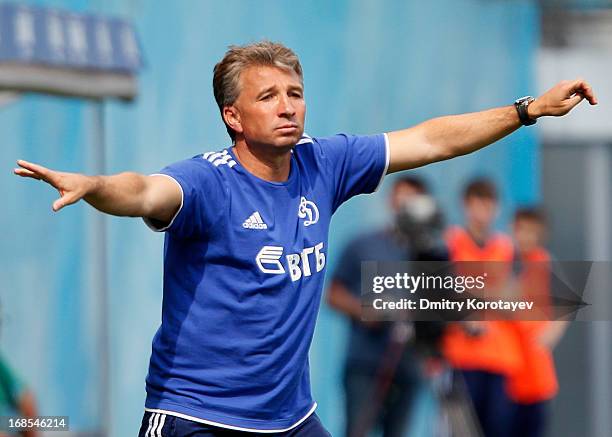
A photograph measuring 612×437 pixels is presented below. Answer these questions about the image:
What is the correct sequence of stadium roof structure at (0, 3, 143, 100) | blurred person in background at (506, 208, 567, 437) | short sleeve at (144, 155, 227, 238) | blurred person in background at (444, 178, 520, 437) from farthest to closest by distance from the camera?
blurred person in background at (506, 208, 567, 437), blurred person in background at (444, 178, 520, 437), stadium roof structure at (0, 3, 143, 100), short sleeve at (144, 155, 227, 238)

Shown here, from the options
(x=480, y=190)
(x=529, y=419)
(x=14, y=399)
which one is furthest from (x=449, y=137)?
(x=529, y=419)

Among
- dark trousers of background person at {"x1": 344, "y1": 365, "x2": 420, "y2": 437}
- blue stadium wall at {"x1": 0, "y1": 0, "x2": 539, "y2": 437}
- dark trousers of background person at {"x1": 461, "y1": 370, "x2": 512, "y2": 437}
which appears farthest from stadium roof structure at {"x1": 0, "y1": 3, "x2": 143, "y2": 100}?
dark trousers of background person at {"x1": 461, "y1": 370, "x2": 512, "y2": 437}

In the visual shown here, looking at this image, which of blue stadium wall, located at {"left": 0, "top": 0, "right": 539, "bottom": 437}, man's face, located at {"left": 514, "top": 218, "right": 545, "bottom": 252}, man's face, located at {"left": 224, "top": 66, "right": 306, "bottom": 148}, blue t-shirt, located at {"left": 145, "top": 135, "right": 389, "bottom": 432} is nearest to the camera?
blue t-shirt, located at {"left": 145, "top": 135, "right": 389, "bottom": 432}

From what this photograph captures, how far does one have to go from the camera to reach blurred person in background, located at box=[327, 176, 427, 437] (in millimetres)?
7035

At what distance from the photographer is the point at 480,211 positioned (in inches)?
299

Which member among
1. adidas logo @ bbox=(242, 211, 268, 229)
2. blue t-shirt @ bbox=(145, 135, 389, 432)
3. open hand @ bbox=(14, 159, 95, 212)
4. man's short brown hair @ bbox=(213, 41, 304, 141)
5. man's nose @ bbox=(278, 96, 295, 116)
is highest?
man's short brown hair @ bbox=(213, 41, 304, 141)

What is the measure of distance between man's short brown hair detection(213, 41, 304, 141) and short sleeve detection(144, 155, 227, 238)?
33cm

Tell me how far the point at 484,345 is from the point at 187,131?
2147mm

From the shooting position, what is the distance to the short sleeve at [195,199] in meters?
3.69

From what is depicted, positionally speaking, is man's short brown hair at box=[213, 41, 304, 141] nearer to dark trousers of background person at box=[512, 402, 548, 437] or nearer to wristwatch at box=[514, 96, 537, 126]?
wristwatch at box=[514, 96, 537, 126]

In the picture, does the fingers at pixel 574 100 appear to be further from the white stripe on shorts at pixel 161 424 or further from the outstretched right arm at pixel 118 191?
the white stripe on shorts at pixel 161 424

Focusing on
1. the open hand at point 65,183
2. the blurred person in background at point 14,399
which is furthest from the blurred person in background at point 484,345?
the open hand at point 65,183

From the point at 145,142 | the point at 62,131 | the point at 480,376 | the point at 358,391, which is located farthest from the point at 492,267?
the point at 62,131

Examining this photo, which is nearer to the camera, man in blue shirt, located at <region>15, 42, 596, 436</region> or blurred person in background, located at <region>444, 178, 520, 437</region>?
man in blue shirt, located at <region>15, 42, 596, 436</region>
